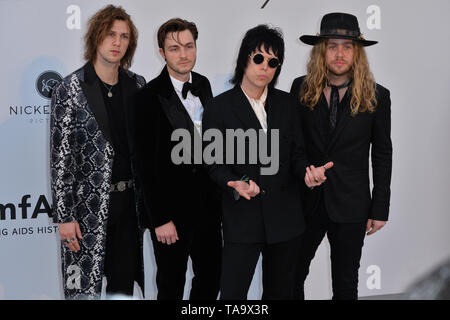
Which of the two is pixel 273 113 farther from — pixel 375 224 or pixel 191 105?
pixel 375 224

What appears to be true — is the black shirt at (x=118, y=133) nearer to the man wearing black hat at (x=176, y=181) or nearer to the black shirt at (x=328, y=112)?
the man wearing black hat at (x=176, y=181)

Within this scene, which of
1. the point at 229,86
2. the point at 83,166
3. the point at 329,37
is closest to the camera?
the point at 83,166

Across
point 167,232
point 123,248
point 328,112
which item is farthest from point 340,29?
point 123,248

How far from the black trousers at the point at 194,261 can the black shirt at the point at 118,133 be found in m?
0.38

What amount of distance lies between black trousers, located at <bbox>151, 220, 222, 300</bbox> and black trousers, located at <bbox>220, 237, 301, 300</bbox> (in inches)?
9.1

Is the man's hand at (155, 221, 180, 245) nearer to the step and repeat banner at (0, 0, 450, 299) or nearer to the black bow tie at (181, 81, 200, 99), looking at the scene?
the black bow tie at (181, 81, 200, 99)

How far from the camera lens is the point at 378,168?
2.59 m

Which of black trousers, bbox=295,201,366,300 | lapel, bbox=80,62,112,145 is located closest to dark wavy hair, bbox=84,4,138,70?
lapel, bbox=80,62,112,145

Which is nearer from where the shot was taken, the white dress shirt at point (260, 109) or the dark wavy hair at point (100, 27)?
the white dress shirt at point (260, 109)

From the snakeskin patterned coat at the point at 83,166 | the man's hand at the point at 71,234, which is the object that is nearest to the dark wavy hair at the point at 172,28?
the snakeskin patterned coat at the point at 83,166

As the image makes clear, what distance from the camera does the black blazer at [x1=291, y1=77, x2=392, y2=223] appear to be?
98.5 inches

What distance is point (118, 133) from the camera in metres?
2.50

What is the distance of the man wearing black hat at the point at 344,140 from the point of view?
251 centimetres

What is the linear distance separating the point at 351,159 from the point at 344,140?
0.11 metres
